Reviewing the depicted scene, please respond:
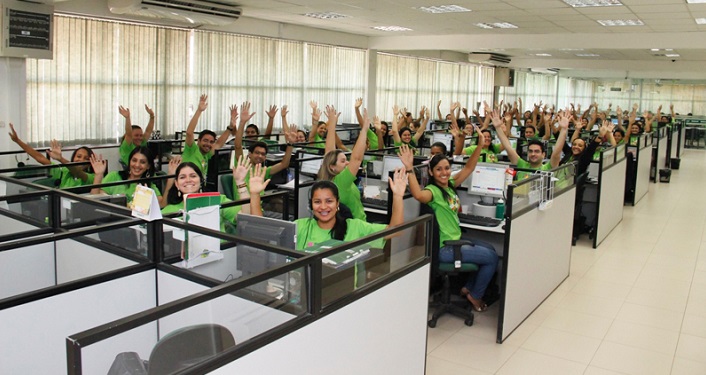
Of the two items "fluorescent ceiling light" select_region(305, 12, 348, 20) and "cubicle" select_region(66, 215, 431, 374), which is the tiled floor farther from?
"fluorescent ceiling light" select_region(305, 12, 348, 20)

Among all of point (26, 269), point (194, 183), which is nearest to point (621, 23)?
point (194, 183)

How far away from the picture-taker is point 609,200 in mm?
7336

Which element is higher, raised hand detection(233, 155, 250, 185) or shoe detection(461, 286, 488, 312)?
raised hand detection(233, 155, 250, 185)

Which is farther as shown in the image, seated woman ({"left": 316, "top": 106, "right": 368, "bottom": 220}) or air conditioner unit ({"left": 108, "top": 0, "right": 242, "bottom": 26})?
→ air conditioner unit ({"left": 108, "top": 0, "right": 242, "bottom": 26})

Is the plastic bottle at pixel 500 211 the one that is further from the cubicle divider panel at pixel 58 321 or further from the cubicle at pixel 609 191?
the cubicle divider panel at pixel 58 321

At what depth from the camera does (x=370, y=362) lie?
2658 millimetres

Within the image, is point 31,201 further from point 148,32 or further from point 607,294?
point 148,32

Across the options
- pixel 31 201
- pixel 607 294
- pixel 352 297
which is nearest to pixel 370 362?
pixel 352 297

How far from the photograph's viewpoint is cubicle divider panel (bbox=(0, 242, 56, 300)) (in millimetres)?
2803

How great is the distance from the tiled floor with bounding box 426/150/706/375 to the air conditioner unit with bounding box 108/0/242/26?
16.2 feet

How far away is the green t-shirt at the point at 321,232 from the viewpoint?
134 inches

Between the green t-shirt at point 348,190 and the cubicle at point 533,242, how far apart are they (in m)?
1.11

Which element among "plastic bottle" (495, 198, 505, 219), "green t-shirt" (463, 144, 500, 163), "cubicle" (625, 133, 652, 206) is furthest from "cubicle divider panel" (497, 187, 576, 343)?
"cubicle" (625, 133, 652, 206)

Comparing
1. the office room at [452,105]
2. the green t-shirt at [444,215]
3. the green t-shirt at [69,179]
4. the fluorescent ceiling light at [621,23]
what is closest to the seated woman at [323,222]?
the office room at [452,105]
